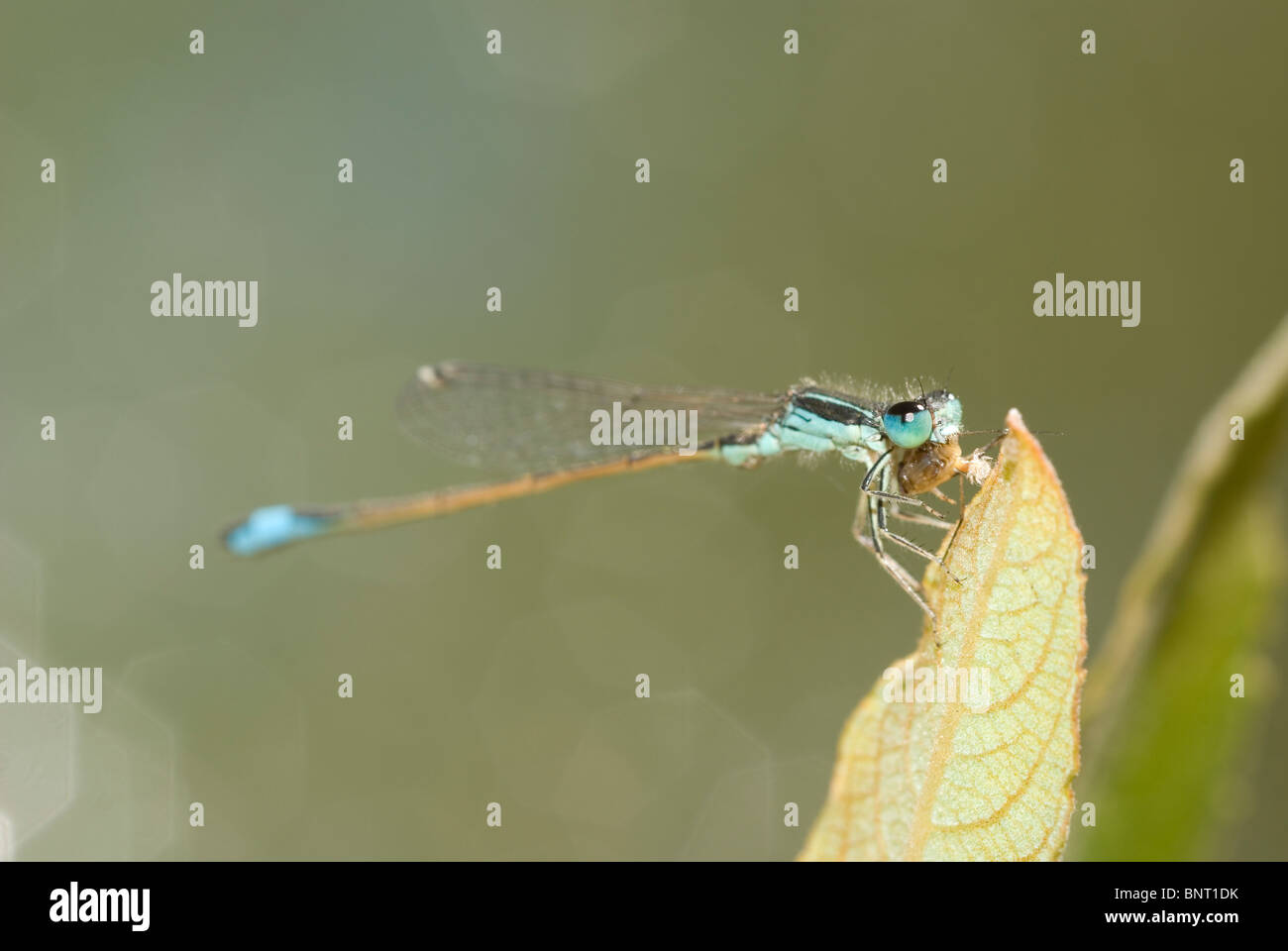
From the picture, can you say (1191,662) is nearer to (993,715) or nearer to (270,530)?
(993,715)

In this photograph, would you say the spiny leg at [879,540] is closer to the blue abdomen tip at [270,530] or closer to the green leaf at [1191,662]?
the green leaf at [1191,662]

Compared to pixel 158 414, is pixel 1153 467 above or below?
below

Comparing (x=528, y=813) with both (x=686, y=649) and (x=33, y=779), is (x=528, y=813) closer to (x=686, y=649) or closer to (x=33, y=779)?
(x=686, y=649)

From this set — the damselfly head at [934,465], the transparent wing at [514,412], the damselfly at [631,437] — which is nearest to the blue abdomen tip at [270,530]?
the damselfly at [631,437]

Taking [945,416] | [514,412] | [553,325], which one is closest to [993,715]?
[945,416]

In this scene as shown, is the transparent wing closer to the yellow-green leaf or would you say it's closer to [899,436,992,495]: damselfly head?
[899,436,992,495]: damselfly head
